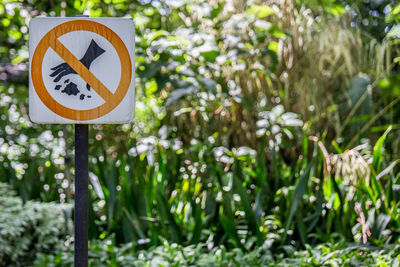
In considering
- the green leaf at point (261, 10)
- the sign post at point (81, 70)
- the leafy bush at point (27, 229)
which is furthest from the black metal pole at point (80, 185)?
the green leaf at point (261, 10)

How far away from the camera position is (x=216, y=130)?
4.11 m

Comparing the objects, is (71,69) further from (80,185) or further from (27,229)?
(27,229)

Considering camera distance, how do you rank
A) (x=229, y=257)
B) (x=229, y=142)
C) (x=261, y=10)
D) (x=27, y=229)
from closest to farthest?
(x=229, y=257), (x=27, y=229), (x=261, y=10), (x=229, y=142)

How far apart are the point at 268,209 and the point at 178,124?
4.66 feet

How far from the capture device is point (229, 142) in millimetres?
4125

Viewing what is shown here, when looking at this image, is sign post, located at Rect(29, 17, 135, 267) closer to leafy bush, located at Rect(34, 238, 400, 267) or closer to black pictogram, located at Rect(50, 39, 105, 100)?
black pictogram, located at Rect(50, 39, 105, 100)

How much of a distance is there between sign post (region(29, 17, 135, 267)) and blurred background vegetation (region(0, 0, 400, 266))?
3.59 ft

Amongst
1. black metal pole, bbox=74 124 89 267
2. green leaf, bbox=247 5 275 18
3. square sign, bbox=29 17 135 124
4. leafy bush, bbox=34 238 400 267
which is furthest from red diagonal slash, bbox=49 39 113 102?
green leaf, bbox=247 5 275 18

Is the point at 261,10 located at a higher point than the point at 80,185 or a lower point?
higher

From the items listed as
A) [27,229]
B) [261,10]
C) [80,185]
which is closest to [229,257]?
[80,185]

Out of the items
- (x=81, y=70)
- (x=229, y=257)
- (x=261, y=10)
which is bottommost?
(x=229, y=257)

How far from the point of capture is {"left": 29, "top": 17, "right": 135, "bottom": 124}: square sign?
1.61 m

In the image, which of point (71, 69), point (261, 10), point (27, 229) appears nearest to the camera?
point (71, 69)

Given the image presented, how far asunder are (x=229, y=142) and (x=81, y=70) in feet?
8.58
